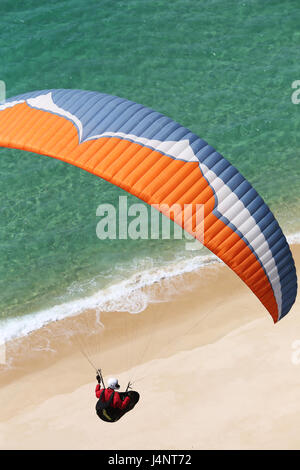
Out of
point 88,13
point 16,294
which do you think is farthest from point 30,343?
point 88,13

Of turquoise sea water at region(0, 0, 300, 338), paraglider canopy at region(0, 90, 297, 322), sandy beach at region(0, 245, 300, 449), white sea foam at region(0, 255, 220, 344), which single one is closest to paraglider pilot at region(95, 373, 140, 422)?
sandy beach at region(0, 245, 300, 449)

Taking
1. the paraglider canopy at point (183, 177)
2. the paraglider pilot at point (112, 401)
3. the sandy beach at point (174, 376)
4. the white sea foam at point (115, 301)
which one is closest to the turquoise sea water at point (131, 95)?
the white sea foam at point (115, 301)

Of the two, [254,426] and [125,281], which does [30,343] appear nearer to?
[125,281]

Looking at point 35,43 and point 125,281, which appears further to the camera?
point 35,43

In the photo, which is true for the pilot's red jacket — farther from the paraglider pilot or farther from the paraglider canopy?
the paraglider canopy

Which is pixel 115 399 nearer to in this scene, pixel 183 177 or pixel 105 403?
pixel 105 403
